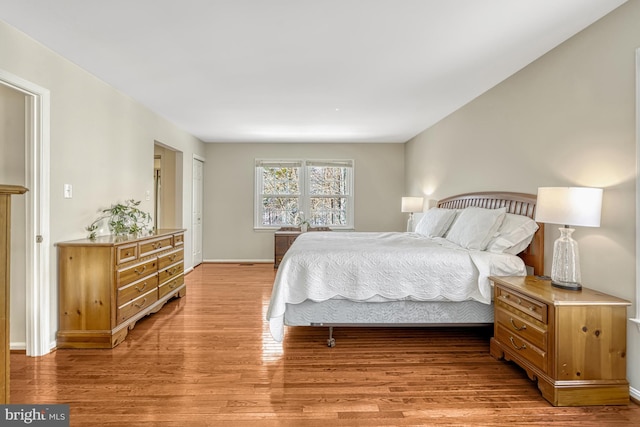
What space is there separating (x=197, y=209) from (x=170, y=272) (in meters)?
2.54

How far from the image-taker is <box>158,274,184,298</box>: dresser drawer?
342 centimetres

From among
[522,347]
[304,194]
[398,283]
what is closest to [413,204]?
[304,194]

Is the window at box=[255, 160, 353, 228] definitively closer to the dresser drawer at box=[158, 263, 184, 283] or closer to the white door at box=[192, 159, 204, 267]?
the white door at box=[192, 159, 204, 267]

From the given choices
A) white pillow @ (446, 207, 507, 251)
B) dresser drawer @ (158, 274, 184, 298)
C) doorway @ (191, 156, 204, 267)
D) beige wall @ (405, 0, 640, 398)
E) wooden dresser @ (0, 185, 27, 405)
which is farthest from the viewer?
doorway @ (191, 156, 204, 267)

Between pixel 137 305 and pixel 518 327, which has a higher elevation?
pixel 518 327

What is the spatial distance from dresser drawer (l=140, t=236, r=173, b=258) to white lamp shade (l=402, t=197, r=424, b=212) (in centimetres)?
357

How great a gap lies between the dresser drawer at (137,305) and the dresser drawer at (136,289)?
0.03m

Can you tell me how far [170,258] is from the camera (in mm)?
3668

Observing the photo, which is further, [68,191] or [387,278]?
[68,191]

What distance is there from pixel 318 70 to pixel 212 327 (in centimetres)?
260

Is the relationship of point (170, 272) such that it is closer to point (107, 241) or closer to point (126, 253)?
point (126, 253)

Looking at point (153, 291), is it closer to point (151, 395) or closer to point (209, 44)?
point (151, 395)

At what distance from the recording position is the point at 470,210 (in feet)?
10.8

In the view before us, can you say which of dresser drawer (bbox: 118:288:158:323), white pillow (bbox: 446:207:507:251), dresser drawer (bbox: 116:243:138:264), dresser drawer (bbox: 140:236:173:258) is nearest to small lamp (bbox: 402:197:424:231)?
white pillow (bbox: 446:207:507:251)
